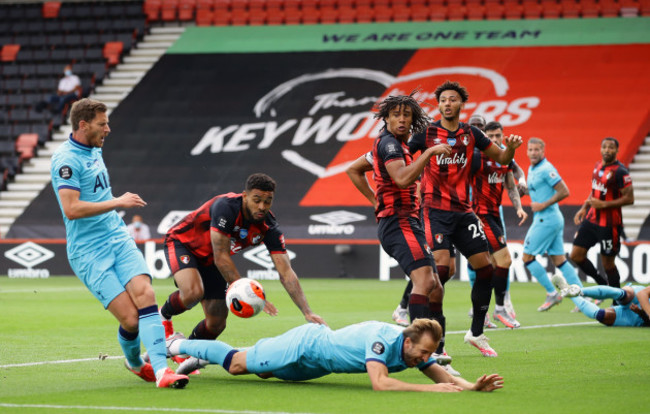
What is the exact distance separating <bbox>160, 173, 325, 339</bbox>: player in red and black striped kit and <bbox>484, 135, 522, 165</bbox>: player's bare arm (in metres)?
2.23

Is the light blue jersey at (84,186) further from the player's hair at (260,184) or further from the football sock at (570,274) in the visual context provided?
the football sock at (570,274)

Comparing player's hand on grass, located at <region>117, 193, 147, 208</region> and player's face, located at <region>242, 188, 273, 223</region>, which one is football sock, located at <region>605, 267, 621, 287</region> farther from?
player's hand on grass, located at <region>117, 193, 147, 208</region>

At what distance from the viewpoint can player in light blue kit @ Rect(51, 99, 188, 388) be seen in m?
7.55

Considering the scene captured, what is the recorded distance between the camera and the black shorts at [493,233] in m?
12.2

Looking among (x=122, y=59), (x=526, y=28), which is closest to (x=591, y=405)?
(x=526, y=28)

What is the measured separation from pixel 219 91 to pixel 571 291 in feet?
68.1

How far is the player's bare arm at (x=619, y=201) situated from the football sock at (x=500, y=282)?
265 cm

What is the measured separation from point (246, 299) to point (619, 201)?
28.9 ft

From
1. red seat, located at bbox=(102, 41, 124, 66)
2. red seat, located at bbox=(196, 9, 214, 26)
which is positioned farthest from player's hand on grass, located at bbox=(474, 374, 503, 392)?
red seat, located at bbox=(196, 9, 214, 26)

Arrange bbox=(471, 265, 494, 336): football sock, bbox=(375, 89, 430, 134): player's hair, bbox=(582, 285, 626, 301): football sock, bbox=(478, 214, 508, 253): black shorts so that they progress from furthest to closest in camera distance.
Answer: bbox=(582, 285, 626, 301): football sock → bbox=(478, 214, 508, 253): black shorts → bbox=(471, 265, 494, 336): football sock → bbox=(375, 89, 430, 134): player's hair

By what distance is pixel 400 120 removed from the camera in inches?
342

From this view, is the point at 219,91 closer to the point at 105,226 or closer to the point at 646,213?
the point at 646,213

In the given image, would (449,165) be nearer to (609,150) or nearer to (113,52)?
(609,150)

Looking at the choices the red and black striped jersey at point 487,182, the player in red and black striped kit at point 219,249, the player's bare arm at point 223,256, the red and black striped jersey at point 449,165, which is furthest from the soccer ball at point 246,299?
the red and black striped jersey at point 487,182
